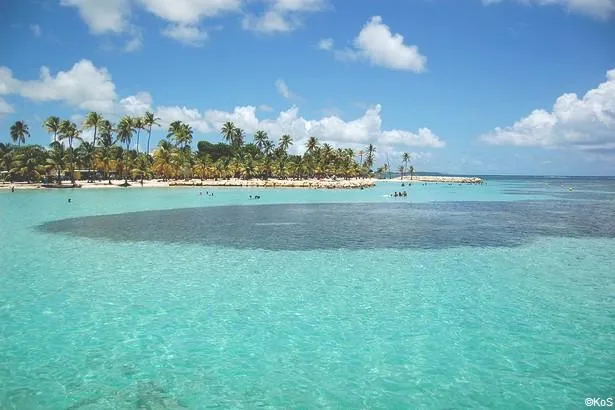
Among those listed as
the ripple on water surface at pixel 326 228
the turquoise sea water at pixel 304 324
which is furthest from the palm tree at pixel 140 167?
the turquoise sea water at pixel 304 324

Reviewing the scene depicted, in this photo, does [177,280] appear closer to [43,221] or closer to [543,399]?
[543,399]

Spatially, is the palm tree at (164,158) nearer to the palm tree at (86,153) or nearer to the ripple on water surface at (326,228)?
the palm tree at (86,153)

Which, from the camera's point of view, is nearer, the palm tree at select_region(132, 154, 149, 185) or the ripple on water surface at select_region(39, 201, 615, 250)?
the ripple on water surface at select_region(39, 201, 615, 250)

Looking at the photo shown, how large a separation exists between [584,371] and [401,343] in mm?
4531

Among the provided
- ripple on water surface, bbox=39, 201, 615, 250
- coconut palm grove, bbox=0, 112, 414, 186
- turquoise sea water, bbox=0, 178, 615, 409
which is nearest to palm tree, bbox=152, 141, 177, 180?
coconut palm grove, bbox=0, 112, 414, 186

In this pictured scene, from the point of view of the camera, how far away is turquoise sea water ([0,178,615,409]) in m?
10.0

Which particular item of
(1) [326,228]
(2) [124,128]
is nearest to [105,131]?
(2) [124,128]

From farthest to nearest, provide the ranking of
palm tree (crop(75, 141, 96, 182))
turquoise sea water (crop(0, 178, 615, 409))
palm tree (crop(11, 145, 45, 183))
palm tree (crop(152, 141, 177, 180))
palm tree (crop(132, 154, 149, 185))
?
palm tree (crop(152, 141, 177, 180)), palm tree (crop(132, 154, 149, 185)), palm tree (crop(75, 141, 96, 182)), palm tree (crop(11, 145, 45, 183)), turquoise sea water (crop(0, 178, 615, 409))

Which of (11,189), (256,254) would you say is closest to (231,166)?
(11,189)

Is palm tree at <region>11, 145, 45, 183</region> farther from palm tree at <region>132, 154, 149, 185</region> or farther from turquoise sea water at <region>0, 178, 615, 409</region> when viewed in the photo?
turquoise sea water at <region>0, 178, 615, 409</region>

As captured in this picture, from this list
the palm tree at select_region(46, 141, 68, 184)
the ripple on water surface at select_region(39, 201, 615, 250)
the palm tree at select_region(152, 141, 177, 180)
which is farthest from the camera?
the palm tree at select_region(152, 141, 177, 180)

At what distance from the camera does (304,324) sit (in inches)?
562

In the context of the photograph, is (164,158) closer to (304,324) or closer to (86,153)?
(86,153)

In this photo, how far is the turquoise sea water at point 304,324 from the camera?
10031 mm
